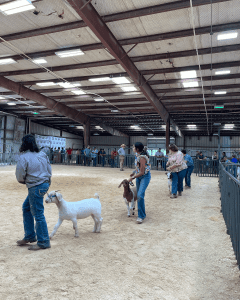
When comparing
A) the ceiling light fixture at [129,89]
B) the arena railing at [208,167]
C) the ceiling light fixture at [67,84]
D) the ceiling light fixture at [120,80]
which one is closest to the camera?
the ceiling light fixture at [120,80]

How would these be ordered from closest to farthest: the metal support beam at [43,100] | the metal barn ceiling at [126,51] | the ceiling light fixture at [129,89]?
the metal barn ceiling at [126,51], the metal support beam at [43,100], the ceiling light fixture at [129,89]

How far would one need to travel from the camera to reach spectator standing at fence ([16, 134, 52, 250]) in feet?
11.1

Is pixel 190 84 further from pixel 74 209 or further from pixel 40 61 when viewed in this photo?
pixel 74 209

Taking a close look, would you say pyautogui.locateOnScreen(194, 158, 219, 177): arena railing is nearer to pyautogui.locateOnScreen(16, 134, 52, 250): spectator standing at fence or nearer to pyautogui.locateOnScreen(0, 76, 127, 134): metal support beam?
pyautogui.locateOnScreen(0, 76, 127, 134): metal support beam

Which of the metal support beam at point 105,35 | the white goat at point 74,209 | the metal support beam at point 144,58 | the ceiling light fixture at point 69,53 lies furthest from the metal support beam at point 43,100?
the white goat at point 74,209

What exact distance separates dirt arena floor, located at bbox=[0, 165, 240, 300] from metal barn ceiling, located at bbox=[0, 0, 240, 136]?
19.8 ft

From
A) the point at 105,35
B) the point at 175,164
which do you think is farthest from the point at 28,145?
the point at 105,35

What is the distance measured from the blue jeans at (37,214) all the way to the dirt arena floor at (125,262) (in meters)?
0.19

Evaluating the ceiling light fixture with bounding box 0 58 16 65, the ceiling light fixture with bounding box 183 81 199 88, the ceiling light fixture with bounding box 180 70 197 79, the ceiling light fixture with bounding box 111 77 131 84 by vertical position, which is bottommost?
the ceiling light fixture with bounding box 183 81 199 88

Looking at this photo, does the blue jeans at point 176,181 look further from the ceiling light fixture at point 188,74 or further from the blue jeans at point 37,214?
the ceiling light fixture at point 188,74

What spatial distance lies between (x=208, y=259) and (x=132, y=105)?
18.4 metres

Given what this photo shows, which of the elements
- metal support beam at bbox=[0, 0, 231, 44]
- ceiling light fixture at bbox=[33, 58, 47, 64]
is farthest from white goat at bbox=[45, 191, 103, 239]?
ceiling light fixture at bbox=[33, 58, 47, 64]

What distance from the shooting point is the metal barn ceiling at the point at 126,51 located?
7.55m

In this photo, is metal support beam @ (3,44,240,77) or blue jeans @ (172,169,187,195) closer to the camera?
blue jeans @ (172,169,187,195)
